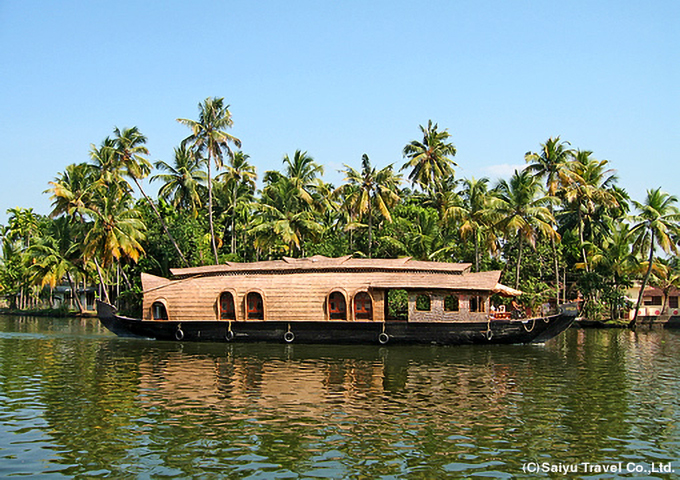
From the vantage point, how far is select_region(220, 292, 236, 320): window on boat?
2275 cm

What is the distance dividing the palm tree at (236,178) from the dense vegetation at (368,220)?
9 centimetres

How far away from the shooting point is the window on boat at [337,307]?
72.4ft

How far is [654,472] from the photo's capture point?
832 centimetres

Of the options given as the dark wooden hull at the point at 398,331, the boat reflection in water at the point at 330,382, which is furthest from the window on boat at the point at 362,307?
the boat reflection in water at the point at 330,382

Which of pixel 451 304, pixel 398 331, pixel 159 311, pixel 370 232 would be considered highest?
pixel 370 232

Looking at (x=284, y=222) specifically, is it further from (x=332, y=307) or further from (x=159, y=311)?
(x=332, y=307)

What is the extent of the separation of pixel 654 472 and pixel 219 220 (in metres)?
36.0

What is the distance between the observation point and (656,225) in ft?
99.9

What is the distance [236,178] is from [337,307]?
18.6 m

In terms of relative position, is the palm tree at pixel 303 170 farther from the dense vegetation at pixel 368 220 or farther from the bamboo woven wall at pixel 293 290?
the bamboo woven wall at pixel 293 290

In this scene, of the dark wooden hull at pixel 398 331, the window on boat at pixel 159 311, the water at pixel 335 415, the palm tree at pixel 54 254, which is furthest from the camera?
the palm tree at pixel 54 254

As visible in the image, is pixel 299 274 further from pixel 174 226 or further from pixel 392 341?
pixel 174 226

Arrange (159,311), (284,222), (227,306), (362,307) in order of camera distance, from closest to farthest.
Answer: (362,307), (227,306), (159,311), (284,222)

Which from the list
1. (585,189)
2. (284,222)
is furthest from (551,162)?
(284,222)
